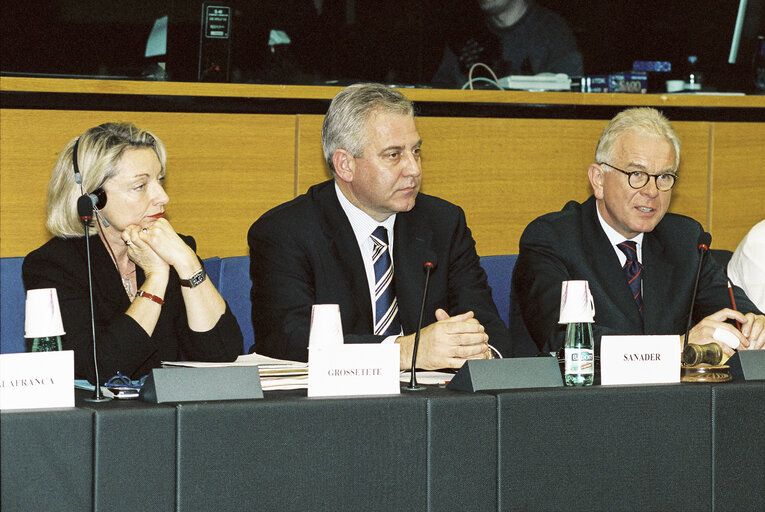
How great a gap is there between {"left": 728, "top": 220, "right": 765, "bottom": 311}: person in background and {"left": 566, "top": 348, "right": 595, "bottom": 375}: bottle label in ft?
4.48

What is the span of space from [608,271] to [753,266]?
543mm

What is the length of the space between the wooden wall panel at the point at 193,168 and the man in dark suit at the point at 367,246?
63cm

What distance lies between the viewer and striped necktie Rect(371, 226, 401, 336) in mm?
2609

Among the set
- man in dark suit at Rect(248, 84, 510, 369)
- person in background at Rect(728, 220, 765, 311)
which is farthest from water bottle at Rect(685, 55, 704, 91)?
man in dark suit at Rect(248, 84, 510, 369)

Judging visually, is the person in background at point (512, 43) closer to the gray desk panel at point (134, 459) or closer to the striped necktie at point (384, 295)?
the striped necktie at point (384, 295)

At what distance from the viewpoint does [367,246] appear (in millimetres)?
2674

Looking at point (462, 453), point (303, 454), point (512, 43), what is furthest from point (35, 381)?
point (512, 43)

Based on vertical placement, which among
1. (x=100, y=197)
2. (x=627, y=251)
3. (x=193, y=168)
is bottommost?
(x=627, y=251)

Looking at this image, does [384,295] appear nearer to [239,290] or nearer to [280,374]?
[239,290]

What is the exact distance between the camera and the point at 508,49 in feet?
14.3

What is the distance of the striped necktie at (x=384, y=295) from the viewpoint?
2.61 metres

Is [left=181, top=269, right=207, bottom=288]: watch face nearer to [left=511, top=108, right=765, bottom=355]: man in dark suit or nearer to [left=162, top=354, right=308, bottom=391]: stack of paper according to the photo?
[left=162, top=354, right=308, bottom=391]: stack of paper

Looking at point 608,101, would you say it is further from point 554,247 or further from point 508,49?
point 554,247

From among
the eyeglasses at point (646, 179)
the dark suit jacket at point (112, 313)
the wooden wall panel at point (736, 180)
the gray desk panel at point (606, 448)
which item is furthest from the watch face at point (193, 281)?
the wooden wall panel at point (736, 180)
